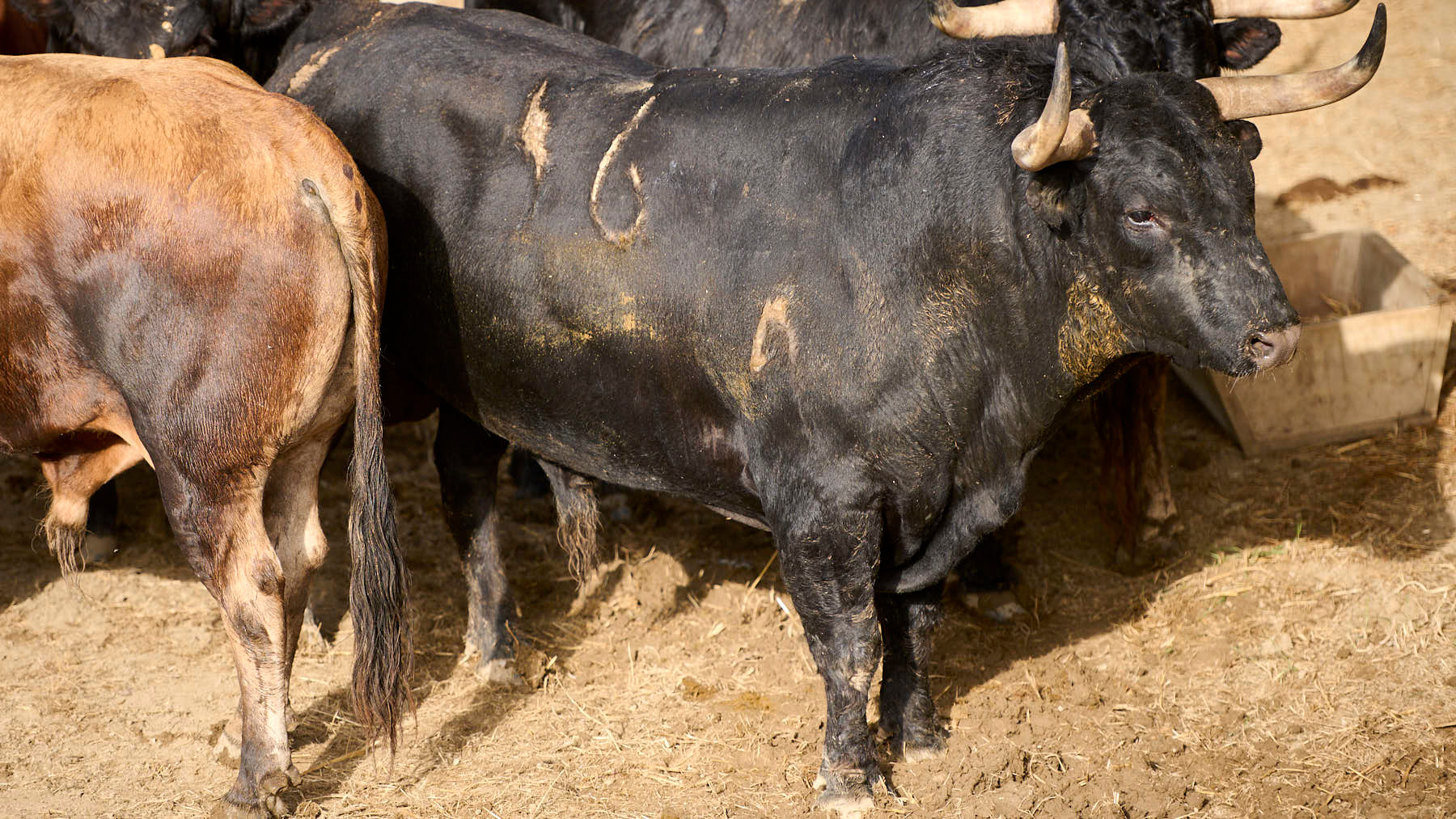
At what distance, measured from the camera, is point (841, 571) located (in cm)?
368

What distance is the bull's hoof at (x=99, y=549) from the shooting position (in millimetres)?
5488

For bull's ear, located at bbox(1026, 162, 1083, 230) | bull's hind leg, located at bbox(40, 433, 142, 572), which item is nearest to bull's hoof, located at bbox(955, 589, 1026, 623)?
bull's ear, located at bbox(1026, 162, 1083, 230)

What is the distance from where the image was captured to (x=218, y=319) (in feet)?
11.5

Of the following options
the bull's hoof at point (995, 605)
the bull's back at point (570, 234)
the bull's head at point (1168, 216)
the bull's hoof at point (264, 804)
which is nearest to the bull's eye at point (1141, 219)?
the bull's head at point (1168, 216)

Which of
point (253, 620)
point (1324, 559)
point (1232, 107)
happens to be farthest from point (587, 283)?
point (1324, 559)

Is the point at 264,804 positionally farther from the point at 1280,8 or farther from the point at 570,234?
the point at 1280,8

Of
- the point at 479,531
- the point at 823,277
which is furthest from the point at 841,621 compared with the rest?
the point at 479,531

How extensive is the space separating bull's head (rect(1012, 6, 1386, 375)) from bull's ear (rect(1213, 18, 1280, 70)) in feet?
4.51

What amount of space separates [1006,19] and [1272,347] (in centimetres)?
153

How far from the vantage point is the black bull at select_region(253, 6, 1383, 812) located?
3193 mm

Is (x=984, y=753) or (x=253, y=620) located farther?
(x=984, y=753)

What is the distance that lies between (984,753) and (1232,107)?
2169 mm

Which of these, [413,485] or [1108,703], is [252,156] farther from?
[1108,703]

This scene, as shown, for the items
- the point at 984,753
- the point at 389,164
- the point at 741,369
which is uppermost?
the point at 389,164
